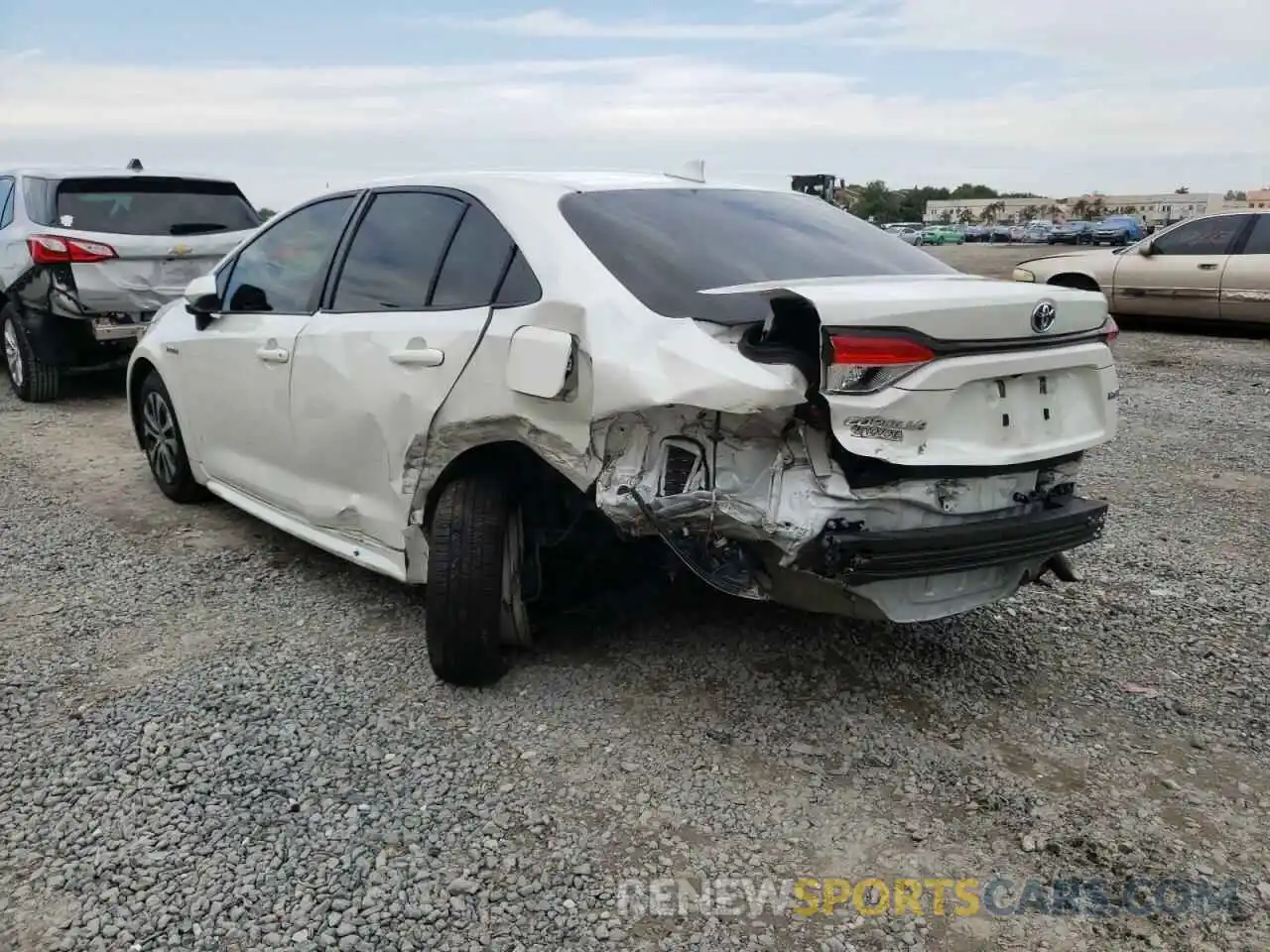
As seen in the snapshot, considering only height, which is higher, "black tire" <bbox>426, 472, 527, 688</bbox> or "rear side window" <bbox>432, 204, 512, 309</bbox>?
"rear side window" <bbox>432, 204, 512, 309</bbox>

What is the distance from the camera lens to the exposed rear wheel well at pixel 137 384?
5559 millimetres

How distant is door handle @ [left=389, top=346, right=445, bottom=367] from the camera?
3.44m

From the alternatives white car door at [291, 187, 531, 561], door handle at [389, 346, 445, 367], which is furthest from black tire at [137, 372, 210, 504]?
door handle at [389, 346, 445, 367]

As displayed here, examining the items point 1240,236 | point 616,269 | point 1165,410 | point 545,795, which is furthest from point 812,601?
point 1240,236

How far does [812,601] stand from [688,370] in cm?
76

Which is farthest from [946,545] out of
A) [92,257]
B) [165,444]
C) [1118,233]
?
[1118,233]

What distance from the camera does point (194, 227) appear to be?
26.8ft

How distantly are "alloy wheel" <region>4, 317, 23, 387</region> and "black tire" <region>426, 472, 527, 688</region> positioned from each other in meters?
6.48

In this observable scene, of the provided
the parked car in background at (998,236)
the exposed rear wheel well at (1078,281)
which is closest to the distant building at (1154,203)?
the parked car in background at (998,236)

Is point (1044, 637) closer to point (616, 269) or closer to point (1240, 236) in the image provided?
point (616, 269)

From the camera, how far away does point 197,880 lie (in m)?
2.54

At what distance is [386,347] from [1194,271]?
10.7m

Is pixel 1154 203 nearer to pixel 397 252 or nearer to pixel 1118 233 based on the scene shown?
pixel 1118 233

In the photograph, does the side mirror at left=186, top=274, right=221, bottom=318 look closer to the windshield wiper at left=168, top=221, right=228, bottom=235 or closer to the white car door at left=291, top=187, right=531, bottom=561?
the white car door at left=291, top=187, right=531, bottom=561
